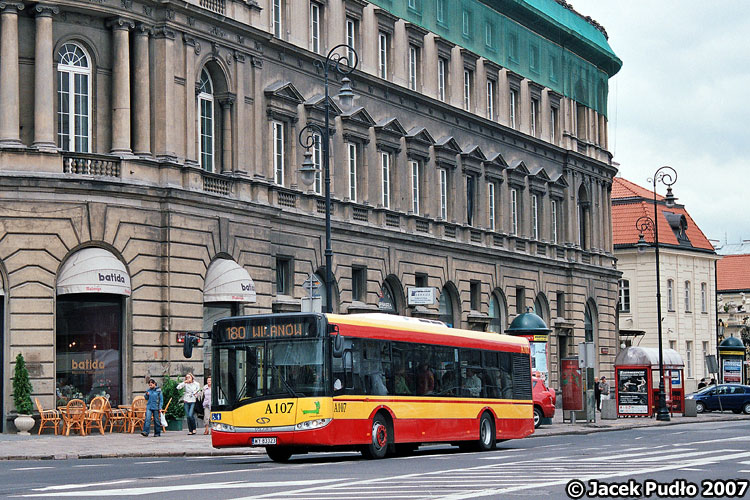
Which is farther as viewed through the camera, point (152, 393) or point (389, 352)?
point (152, 393)

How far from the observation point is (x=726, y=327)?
115188mm

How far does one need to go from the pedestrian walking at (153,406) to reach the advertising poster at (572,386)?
66.2 ft

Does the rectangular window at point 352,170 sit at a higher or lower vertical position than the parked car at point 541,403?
higher

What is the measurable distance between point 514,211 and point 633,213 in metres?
31.2

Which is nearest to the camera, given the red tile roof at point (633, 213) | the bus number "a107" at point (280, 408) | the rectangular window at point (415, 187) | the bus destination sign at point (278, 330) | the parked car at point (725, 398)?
the bus number "a107" at point (280, 408)

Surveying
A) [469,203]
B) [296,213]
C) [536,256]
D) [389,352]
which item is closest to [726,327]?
[536,256]

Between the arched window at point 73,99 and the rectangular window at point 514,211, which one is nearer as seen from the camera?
the arched window at point 73,99

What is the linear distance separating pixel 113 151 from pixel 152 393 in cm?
743

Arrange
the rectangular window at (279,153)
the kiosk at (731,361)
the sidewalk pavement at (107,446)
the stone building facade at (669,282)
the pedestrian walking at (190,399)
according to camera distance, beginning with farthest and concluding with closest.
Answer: the stone building facade at (669,282)
the kiosk at (731,361)
the rectangular window at (279,153)
the pedestrian walking at (190,399)
the sidewalk pavement at (107,446)

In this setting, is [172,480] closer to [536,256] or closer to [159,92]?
[159,92]

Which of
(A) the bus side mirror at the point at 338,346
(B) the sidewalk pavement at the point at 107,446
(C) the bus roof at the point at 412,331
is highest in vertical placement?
(C) the bus roof at the point at 412,331

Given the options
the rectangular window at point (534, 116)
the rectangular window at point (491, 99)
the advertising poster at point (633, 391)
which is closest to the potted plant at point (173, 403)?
the advertising poster at point (633, 391)

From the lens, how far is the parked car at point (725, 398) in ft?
236

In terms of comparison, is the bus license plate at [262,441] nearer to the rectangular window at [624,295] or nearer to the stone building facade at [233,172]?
the stone building facade at [233,172]
